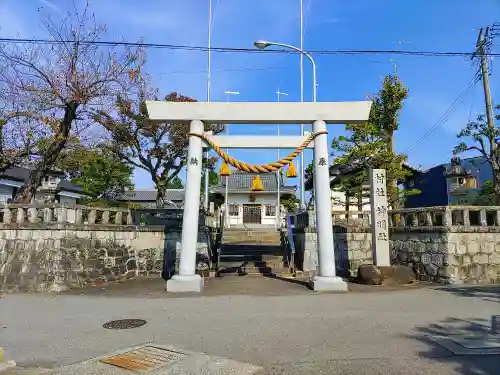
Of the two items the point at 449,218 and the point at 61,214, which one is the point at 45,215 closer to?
the point at 61,214

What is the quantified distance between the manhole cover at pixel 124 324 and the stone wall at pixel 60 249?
4.45 m

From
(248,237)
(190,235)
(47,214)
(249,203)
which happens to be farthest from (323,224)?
(249,203)

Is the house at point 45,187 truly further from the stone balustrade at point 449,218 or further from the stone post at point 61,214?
the stone balustrade at point 449,218

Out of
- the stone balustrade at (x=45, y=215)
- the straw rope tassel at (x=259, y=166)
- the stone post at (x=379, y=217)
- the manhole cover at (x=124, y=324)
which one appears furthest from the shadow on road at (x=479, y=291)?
the stone balustrade at (x=45, y=215)

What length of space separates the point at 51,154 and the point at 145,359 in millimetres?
9006

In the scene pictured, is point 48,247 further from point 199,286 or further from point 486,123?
point 486,123

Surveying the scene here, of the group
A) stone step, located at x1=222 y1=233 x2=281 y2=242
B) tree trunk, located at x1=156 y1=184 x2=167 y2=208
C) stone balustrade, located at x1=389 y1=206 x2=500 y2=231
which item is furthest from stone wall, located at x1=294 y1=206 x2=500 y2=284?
tree trunk, located at x1=156 y1=184 x2=167 y2=208

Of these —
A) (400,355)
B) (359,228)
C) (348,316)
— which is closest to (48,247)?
(348,316)

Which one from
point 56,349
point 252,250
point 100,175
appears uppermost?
point 100,175

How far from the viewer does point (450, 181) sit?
31.8 m

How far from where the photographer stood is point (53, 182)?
99.6 feet

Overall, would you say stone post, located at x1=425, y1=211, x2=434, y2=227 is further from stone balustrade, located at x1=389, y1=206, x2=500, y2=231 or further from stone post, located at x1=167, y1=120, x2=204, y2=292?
stone post, located at x1=167, y1=120, x2=204, y2=292

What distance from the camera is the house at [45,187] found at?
24.5 meters

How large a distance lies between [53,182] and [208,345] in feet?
97.3
